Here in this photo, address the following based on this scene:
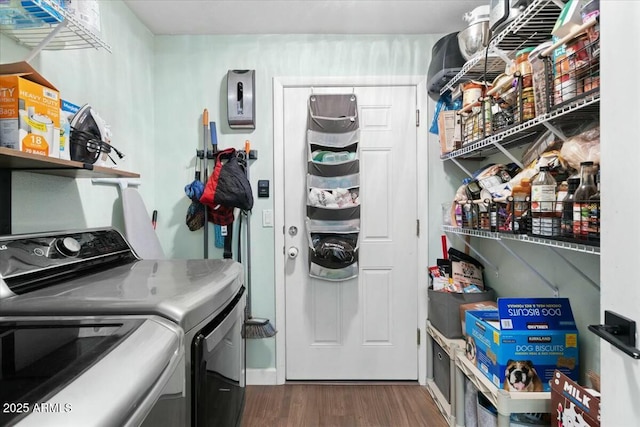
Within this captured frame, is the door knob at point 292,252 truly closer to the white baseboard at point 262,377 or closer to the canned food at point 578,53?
the white baseboard at point 262,377

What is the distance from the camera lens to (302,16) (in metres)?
2.10

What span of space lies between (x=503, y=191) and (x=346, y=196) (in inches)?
36.7

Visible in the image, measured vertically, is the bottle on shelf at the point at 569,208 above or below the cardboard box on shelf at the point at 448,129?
below

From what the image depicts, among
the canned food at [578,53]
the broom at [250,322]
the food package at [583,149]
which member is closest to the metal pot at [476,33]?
the canned food at [578,53]

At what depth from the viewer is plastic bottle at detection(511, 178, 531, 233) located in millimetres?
1298

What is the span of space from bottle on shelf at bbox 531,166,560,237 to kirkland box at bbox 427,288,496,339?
87cm

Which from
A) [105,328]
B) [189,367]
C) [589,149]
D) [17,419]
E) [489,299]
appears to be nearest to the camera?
[17,419]

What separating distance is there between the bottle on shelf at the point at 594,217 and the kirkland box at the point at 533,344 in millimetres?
518

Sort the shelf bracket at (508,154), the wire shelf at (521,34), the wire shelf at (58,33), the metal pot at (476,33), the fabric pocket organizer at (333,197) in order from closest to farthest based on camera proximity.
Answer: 1. the wire shelf at (58,33)
2. the wire shelf at (521,34)
3. the shelf bracket at (508,154)
4. the metal pot at (476,33)
5. the fabric pocket organizer at (333,197)

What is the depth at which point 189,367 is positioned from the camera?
78 centimetres

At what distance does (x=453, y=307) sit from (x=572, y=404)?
844mm

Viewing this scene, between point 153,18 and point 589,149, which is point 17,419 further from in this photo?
point 153,18

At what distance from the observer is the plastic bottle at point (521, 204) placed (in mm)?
1298

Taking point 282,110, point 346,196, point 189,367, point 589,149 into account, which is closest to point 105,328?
point 189,367
